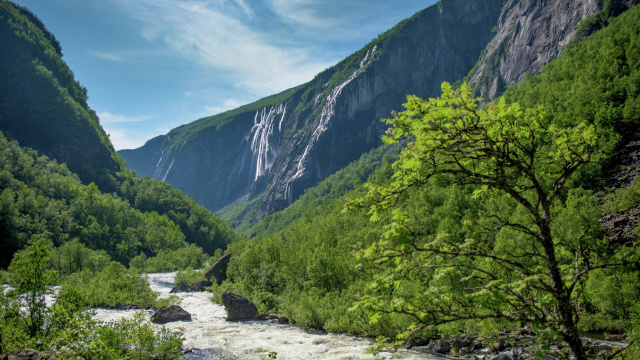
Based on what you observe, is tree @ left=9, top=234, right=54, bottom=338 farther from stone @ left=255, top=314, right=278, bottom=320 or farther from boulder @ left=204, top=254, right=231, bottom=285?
boulder @ left=204, top=254, right=231, bottom=285

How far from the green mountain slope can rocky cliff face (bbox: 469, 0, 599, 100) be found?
49.5 m

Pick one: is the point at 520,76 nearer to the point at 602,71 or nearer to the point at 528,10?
the point at 528,10

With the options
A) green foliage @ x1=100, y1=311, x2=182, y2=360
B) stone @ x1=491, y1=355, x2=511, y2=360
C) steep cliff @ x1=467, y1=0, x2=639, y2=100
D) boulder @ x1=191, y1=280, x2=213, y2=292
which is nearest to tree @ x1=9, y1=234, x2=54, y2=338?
green foliage @ x1=100, y1=311, x2=182, y2=360

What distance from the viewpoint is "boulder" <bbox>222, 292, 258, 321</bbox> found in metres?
39.1

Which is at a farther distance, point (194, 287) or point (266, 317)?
point (194, 287)

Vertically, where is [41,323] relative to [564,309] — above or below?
below

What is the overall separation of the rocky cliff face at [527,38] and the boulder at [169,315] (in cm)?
14381

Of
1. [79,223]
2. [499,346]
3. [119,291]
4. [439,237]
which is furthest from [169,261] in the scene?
[439,237]

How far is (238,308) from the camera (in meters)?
39.5

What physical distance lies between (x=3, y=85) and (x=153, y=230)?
379 feet

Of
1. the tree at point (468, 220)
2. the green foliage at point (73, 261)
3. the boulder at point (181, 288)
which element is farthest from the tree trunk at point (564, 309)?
the green foliage at point (73, 261)

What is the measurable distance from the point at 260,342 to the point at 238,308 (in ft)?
36.2

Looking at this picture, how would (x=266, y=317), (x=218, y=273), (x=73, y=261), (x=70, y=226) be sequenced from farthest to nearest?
(x=70, y=226) → (x=73, y=261) → (x=218, y=273) → (x=266, y=317)

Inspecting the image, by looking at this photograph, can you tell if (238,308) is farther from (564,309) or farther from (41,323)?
(564,309)
